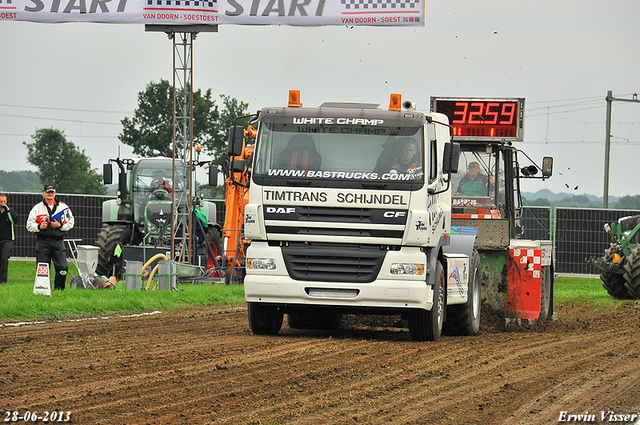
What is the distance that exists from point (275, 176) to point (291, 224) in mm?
624

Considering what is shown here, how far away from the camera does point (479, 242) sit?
14734 mm

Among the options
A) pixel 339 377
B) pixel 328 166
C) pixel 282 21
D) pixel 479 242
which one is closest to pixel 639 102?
pixel 282 21

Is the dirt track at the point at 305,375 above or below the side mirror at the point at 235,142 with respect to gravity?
below

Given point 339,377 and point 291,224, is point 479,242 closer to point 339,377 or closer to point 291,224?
point 291,224

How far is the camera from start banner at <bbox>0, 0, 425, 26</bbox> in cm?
2038

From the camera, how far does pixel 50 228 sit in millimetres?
17547

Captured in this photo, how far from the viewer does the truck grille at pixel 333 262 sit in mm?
11422

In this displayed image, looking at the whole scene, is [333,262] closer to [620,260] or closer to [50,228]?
[50,228]

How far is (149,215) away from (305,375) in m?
14.8

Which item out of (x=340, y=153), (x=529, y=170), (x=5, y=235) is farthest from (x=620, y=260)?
(x=5, y=235)

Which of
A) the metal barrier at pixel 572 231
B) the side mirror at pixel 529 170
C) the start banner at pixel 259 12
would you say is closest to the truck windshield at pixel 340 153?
the side mirror at pixel 529 170

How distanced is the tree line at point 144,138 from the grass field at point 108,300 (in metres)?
45.9

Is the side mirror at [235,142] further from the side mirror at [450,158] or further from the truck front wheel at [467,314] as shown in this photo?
the truck front wheel at [467,314]

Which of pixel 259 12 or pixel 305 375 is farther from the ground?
pixel 259 12
